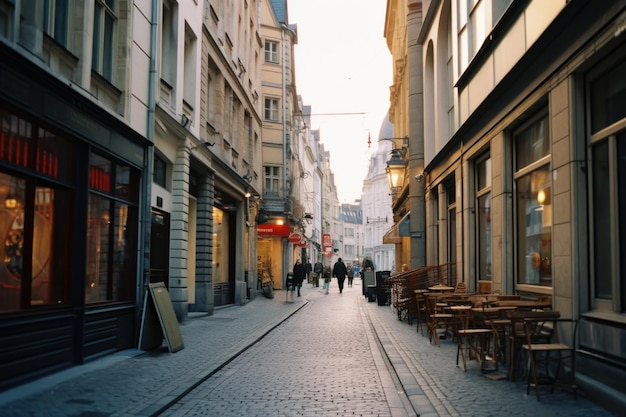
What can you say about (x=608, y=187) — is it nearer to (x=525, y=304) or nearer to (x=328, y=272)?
(x=525, y=304)

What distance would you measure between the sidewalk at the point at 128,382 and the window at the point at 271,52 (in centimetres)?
2772

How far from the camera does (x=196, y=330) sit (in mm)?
15297

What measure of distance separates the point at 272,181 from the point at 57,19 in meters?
29.0

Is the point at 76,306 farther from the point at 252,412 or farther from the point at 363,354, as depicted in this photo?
the point at 363,354

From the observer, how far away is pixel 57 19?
9.79m

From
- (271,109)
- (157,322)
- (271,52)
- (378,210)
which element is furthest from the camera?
(378,210)

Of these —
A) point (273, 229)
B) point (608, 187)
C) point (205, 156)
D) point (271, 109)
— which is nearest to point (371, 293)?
point (273, 229)

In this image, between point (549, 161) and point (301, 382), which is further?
point (549, 161)

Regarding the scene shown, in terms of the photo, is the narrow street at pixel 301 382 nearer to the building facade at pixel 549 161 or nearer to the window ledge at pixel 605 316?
the window ledge at pixel 605 316

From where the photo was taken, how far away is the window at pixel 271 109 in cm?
3900

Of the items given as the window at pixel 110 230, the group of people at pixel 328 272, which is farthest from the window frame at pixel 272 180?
the window at pixel 110 230

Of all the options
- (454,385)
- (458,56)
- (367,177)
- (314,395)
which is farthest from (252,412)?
(367,177)

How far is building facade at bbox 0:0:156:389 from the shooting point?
8.30 meters

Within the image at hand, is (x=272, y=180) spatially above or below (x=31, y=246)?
above
